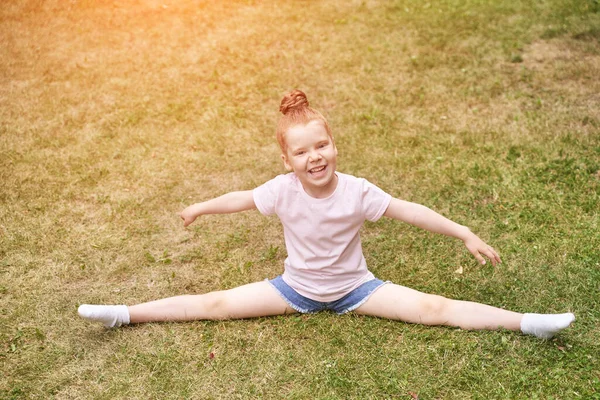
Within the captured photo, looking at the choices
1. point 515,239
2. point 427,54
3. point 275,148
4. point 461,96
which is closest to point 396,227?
point 515,239

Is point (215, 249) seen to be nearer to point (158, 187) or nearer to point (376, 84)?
point (158, 187)

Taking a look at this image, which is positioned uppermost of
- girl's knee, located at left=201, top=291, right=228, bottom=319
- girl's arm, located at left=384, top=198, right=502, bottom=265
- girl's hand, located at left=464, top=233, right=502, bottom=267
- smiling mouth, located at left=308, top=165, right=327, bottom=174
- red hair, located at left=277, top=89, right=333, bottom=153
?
red hair, located at left=277, top=89, right=333, bottom=153

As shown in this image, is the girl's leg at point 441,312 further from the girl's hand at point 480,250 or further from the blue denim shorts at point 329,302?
the girl's hand at point 480,250

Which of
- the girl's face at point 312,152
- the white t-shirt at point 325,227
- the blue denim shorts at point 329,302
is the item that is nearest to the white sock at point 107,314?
the blue denim shorts at point 329,302

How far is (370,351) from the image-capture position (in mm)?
3393

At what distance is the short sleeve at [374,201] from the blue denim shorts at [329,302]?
1.41ft

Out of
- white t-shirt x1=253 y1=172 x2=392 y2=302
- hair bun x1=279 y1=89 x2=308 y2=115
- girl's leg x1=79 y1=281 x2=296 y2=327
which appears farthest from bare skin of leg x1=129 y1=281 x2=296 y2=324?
hair bun x1=279 y1=89 x2=308 y2=115

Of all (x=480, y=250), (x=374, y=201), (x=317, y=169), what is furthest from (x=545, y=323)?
(x=317, y=169)

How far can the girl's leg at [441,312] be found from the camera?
3373mm

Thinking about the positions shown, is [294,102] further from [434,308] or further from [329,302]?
[434,308]

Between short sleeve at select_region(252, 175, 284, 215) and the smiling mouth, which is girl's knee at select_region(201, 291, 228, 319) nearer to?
short sleeve at select_region(252, 175, 284, 215)

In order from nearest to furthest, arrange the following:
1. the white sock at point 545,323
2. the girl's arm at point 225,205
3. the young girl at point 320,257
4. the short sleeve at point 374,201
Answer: the white sock at point 545,323, the young girl at point 320,257, the short sleeve at point 374,201, the girl's arm at point 225,205

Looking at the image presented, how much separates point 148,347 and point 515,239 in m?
2.45

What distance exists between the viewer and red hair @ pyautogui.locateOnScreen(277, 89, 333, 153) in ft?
10.8
